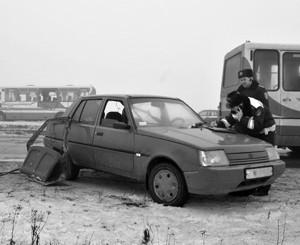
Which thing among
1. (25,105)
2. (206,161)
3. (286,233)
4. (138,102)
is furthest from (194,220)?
(25,105)

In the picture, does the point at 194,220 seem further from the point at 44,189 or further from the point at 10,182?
the point at 10,182

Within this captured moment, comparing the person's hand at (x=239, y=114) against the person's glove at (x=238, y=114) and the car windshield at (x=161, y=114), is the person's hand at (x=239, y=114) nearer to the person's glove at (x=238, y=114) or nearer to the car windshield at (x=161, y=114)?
the person's glove at (x=238, y=114)

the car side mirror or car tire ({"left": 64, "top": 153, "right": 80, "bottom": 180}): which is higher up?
the car side mirror

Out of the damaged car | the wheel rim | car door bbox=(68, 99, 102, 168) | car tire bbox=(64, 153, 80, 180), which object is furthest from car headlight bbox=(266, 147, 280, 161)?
car tire bbox=(64, 153, 80, 180)

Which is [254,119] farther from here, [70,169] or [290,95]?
[290,95]

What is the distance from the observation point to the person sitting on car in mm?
5320

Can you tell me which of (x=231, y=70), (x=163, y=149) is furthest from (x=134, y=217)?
(x=231, y=70)

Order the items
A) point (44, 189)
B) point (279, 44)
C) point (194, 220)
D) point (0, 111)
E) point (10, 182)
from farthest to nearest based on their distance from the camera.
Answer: point (0, 111), point (279, 44), point (10, 182), point (44, 189), point (194, 220)

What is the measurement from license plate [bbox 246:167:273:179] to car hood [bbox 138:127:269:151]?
29cm

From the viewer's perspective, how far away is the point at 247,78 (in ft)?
18.5

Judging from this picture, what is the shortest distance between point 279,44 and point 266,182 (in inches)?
191

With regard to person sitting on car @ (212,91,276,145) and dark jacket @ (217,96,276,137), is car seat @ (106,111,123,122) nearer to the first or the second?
person sitting on car @ (212,91,276,145)

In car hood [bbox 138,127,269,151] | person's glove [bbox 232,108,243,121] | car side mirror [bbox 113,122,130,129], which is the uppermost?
person's glove [bbox 232,108,243,121]

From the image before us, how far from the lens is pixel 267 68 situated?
332 inches
